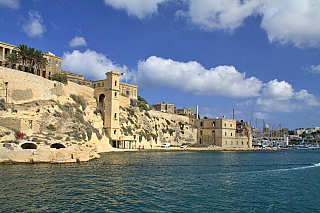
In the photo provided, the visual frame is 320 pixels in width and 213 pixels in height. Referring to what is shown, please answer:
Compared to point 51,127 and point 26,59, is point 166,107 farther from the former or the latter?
point 51,127

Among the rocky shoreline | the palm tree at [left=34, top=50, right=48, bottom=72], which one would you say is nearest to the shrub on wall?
the rocky shoreline

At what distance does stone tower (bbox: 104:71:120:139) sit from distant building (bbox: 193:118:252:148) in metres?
30.1

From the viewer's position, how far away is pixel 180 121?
2822 inches

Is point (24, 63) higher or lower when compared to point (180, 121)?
higher

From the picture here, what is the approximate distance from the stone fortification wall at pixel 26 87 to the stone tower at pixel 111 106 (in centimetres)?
809

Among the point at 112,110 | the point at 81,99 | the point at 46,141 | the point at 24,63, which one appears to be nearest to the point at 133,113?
the point at 112,110

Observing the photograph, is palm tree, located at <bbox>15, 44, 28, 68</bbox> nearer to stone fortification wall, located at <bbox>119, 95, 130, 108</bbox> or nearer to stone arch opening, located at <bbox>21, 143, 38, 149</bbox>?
stone arch opening, located at <bbox>21, 143, 38, 149</bbox>

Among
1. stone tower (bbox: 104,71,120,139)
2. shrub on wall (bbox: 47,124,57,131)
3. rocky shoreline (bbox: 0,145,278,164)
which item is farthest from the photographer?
stone tower (bbox: 104,71,120,139)

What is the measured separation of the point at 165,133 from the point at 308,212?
171 feet

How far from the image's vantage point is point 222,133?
6769 centimetres

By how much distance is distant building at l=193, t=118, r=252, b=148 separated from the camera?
6819 cm

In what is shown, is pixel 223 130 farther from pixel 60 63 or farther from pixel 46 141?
pixel 46 141

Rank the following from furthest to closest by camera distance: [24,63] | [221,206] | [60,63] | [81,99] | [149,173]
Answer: [60,63], [81,99], [24,63], [149,173], [221,206]

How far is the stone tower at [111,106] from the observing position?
1884 inches
